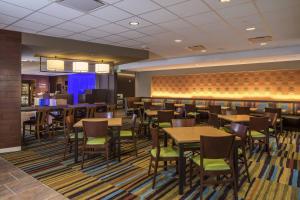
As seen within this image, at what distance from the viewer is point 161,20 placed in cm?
415

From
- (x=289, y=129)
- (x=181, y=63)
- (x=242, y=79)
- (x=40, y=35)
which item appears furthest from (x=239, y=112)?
(x=40, y=35)

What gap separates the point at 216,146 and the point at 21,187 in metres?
2.77

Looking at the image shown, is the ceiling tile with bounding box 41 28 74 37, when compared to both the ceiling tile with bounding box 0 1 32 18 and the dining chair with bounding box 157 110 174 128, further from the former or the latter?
the dining chair with bounding box 157 110 174 128

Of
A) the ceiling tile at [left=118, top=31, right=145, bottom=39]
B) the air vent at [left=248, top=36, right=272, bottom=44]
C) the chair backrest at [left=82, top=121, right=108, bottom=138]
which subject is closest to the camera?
the chair backrest at [left=82, top=121, right=108, bottom=138]

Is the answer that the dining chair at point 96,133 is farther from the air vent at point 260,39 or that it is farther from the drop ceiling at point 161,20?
the air vent at point 260,39

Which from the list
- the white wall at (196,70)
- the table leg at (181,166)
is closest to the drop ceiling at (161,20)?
the white wall at (196,70)

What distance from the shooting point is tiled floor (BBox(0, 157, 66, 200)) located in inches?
110

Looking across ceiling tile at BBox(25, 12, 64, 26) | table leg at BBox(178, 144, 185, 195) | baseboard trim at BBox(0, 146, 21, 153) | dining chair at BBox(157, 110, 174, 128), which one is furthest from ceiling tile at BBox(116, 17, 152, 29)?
baseboard trim at BBox(0, 146, 21, 153)

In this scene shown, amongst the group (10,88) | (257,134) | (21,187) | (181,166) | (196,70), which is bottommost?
(21,187)

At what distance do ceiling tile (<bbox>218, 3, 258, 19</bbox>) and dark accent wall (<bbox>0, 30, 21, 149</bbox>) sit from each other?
4431 millimetres

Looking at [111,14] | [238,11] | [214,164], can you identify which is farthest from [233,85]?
[214,164]

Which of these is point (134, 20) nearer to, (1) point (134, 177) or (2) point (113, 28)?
(2) point (113, 28)

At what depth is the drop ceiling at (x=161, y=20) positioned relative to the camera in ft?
11.3

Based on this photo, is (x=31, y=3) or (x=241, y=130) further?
(x=31, y=3)
